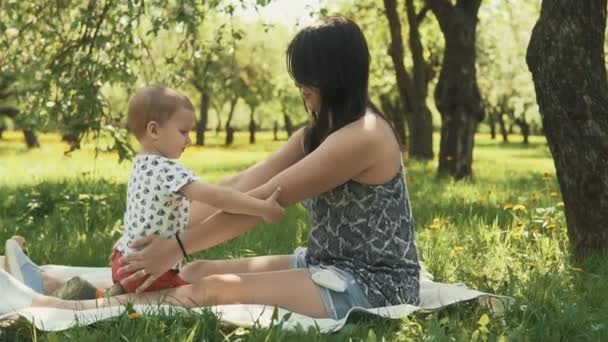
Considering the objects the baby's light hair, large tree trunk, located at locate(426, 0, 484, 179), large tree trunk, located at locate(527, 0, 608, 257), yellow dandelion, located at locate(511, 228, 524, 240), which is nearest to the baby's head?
the baby's light hair

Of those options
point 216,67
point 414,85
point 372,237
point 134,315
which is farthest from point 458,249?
point 414,85

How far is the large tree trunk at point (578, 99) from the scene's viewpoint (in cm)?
480

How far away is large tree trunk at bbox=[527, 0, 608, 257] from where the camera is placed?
4.80 m

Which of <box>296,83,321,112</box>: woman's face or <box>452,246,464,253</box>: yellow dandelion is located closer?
<box>296,83,321,112</box>: woman's face

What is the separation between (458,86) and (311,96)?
7644mm

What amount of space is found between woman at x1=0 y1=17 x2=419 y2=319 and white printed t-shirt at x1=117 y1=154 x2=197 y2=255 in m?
0.09

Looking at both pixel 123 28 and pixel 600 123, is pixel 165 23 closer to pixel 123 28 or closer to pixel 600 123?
pixel 123 28

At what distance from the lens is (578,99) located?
190 inches

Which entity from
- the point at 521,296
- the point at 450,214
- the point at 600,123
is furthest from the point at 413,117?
the point at 521,296

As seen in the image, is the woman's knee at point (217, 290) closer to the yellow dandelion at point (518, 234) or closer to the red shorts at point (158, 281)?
the red shorts at point (158, 281)

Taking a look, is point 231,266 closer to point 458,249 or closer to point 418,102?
point 458,249

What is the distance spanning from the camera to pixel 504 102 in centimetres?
4506

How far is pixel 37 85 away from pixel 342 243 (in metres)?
4.85

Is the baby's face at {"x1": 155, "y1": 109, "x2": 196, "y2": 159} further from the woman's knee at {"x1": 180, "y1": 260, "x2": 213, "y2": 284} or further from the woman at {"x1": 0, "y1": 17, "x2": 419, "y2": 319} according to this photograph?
the woman's knee at {"x1": 180, "y1": 260, "x2": 213, "y2": 284}
